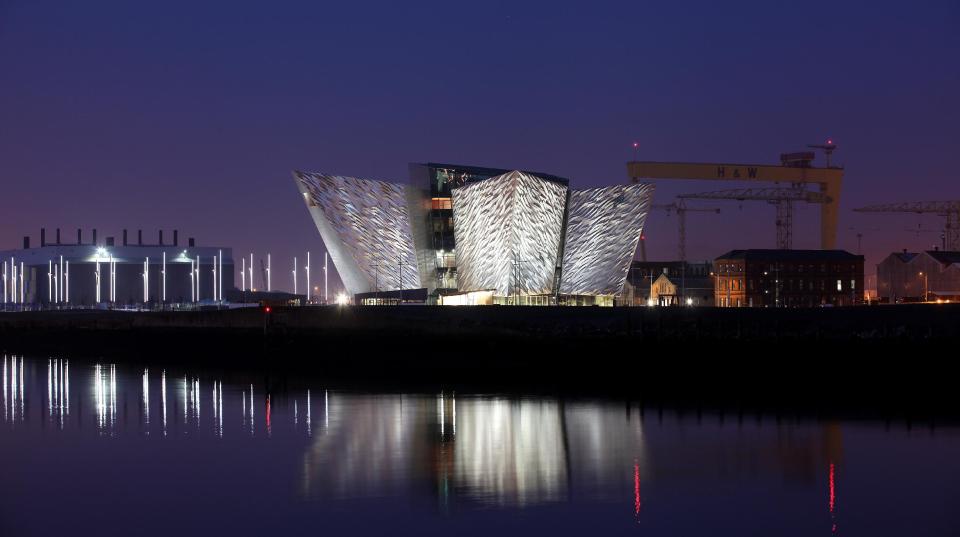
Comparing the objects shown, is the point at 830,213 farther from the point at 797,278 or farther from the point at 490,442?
the point at 490,442

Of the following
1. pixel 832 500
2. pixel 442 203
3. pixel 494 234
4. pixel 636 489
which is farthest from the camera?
pixel 442 203

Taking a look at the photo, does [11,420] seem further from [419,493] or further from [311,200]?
[311,200]

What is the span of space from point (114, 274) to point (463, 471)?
12468 centimetres

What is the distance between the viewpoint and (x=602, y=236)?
7644 cm

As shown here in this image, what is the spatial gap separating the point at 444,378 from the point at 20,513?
94.1ft

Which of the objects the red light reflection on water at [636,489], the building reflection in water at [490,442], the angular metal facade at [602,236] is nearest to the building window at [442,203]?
the angular metal facade at [602,236]

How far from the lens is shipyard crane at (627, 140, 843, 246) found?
97625mm

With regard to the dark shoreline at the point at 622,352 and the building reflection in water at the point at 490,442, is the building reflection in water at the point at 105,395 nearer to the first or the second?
the building reflection in water at the point at 490,442

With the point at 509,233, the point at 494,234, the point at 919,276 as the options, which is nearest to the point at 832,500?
the point at 509,233

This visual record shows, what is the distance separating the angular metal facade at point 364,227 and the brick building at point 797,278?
40386mm

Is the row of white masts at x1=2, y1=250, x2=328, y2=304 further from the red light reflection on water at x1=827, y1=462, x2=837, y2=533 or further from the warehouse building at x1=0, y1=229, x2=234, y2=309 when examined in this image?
the red light reflection on water at x1=827, y1=462, x2=837, y2=533

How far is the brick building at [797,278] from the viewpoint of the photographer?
107000 millimetres

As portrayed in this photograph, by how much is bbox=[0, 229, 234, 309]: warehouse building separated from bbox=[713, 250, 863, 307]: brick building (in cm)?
6209

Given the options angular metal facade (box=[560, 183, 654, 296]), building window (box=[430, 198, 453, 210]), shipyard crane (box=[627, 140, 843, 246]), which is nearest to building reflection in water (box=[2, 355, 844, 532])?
building window (box=[430, 198, 453, 210])
